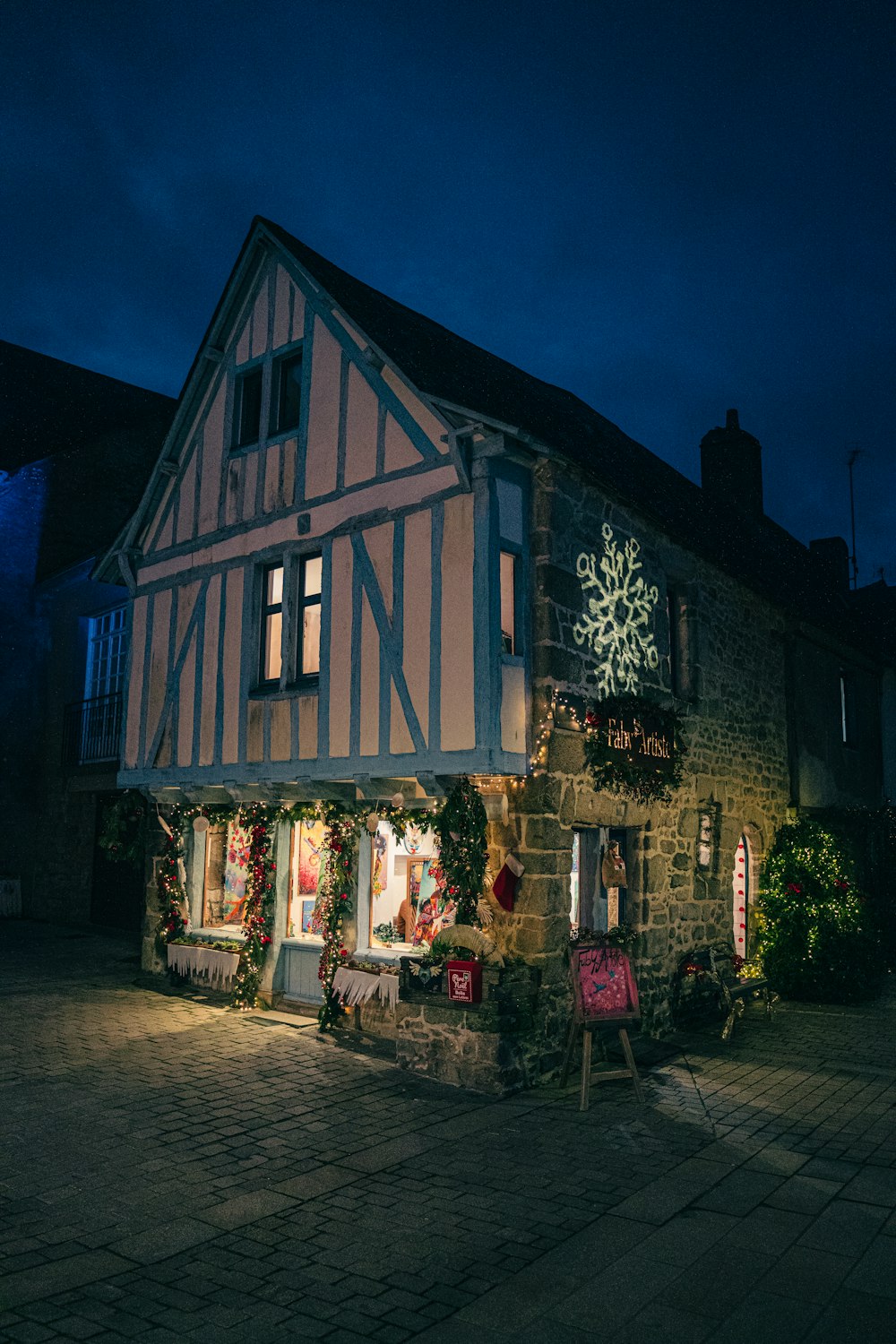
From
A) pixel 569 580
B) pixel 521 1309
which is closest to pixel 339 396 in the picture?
pixel 569 580

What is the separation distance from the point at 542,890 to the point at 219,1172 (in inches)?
132

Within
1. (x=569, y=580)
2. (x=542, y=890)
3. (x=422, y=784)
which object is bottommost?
(x=542, y=890)

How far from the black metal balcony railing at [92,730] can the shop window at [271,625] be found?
6824mm

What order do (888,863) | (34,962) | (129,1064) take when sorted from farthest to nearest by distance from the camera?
(888,863) < (34,962) < (129,1064)

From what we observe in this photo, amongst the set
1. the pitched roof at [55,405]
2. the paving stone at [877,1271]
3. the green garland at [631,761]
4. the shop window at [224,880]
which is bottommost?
the paving stone at [877,1271]

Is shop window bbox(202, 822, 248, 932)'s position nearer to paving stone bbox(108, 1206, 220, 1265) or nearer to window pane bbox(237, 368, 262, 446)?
window pane bbox(237, 368, 262, 446)

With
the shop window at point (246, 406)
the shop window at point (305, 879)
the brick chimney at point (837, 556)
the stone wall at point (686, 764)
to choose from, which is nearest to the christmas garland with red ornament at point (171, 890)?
the shop window at point (305, 879)

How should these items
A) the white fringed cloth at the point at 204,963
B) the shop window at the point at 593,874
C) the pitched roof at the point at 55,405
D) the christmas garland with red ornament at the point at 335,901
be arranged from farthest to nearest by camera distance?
1. the pitched roof at the point at 55,405
2. the white fringed cloth at the point at 204,963
3. the christmas garland with red ornament at the point at 335,901
4. the shop window at the point at 593,874

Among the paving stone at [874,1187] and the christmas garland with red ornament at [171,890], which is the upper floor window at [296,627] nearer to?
the christmas garland with red ornament at [171,890]

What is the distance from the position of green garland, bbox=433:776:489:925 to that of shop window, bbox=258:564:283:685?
2.96 metres

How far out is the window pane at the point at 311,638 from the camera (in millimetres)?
9656

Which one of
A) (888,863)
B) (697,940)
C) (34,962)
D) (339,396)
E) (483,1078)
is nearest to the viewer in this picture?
(483,1078)

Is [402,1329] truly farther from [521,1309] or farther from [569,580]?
[569,580]

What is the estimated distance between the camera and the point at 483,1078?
746 cm
